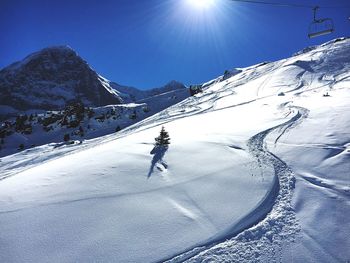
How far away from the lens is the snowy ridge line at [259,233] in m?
3.96

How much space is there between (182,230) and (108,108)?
33883 millimetres

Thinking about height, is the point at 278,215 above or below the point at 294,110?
below

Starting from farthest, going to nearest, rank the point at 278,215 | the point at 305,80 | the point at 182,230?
1. the point at 305,80
2. the point at 278,215
3. the point at 182,230

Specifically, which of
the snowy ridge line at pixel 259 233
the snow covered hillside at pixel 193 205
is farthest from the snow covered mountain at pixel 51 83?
the snowy ridge line at pixel 259 233

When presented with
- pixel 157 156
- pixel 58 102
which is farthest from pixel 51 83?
pixel 157 156

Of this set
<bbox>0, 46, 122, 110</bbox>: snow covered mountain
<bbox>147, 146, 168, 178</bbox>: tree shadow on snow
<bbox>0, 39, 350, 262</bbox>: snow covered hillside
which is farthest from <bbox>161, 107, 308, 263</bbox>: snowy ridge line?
<bbox>0, 46, 122, 110</bbox>: snow covered mountain

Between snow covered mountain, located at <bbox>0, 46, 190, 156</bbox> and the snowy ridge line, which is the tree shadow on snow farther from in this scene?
snow covered mountain, located at <bbox>0, 46, 190, 156</bbox>

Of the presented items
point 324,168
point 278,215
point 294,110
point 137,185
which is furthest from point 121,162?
point 294,110

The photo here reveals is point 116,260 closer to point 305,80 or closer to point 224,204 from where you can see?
point 224,204

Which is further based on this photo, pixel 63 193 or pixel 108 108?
pixel 108 108

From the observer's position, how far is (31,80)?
126562mm

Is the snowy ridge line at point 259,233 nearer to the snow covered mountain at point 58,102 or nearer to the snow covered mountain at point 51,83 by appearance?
the snow covered mountain at point 58,102

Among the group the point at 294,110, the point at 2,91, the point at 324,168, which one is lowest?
the point at 324,168

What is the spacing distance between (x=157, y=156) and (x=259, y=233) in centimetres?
459
